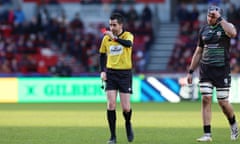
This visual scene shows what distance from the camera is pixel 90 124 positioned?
717 inches

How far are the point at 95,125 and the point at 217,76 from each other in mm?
4652

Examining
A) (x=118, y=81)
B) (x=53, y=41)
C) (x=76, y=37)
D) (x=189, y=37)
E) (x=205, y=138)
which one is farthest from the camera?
(x=53, y=41)

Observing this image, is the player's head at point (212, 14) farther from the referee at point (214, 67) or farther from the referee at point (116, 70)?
the referee at point (116, 70)

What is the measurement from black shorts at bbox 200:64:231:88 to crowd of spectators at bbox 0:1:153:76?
1996 centimetres

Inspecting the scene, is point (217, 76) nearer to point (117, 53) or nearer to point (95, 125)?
point (117, 53)

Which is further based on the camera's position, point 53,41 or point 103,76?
point 53,41

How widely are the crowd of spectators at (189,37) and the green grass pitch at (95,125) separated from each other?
7661 millimetres

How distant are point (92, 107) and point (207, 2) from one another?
14.1 metres

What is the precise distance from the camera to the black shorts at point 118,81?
13891mm

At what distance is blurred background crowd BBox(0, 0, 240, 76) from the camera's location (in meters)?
34.5

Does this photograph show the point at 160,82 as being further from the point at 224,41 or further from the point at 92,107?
the point at 224,41

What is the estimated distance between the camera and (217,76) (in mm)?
13961

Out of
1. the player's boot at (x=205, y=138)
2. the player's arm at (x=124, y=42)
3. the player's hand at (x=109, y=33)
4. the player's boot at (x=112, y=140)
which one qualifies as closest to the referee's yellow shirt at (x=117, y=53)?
the player's arm at (x=124, y=42)

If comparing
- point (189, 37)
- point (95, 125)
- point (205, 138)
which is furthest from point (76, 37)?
point (205, 138)
